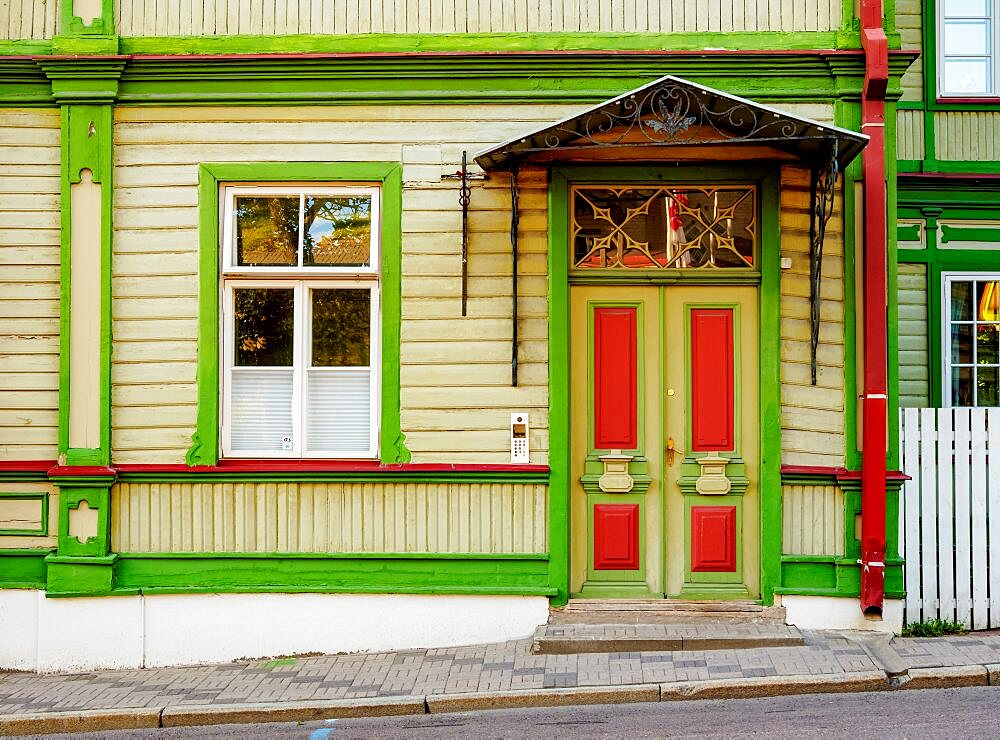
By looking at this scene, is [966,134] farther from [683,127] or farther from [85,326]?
[85,326]

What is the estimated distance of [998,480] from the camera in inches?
298

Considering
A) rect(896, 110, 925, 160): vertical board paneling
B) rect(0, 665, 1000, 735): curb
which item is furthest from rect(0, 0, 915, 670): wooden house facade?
rect(896, 110, 925, 160): vertical board paneling

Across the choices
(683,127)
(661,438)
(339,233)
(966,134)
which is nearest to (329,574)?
(339,233)

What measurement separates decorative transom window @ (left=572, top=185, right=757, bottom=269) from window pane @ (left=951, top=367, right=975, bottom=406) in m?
3.76

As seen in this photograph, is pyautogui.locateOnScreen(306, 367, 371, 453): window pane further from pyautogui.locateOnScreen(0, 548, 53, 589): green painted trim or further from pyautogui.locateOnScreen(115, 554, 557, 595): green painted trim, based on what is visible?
pyautogui.locateOnScreen(0, 548, 53, 589): green painted trim

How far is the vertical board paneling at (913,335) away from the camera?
32.2ft

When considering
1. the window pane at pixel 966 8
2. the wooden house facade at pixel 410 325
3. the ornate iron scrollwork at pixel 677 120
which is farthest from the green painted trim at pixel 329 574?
the window pane at pixel 966 8

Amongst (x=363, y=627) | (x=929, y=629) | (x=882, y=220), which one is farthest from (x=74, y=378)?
(x=929, y=629)

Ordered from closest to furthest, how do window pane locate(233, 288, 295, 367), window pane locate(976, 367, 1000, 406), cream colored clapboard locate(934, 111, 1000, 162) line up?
1. window pane locate(233, 288, 295, 367)
2. cream colored clapboard locate(934, 111, 1000, 162)
3. window pane locate(976, 367, 1000, 406)

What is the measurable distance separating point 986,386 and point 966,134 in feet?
8.16

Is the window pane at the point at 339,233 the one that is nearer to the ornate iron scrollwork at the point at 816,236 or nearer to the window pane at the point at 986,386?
the ornate iron scrollwork at the point at 816,236

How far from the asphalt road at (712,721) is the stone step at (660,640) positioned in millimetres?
685

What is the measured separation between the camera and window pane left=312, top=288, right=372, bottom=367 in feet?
24.6

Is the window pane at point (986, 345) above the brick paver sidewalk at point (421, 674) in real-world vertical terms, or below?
above
